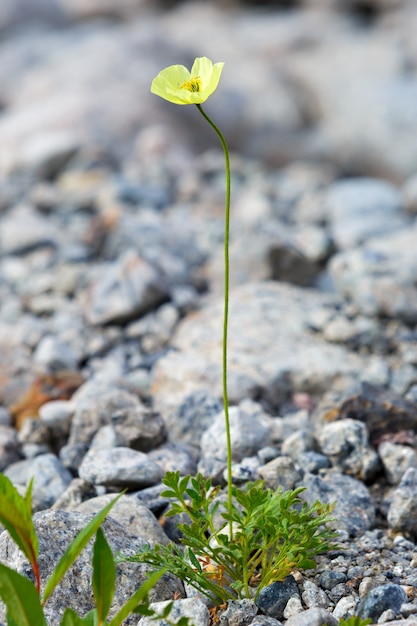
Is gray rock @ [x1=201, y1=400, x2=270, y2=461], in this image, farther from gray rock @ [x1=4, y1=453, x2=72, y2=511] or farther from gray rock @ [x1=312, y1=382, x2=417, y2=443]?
gray rock @ [x1=4, y1=453, x2=72, y2=511]

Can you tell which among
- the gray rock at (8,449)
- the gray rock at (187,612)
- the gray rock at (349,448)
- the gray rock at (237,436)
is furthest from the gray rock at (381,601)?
the gray rock at (8,449)

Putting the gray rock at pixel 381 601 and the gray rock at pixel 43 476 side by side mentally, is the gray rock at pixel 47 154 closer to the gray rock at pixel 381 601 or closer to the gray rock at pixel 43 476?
the gray rock at pixel 43 476

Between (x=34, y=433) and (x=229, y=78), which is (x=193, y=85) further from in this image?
(x=229, y=78)

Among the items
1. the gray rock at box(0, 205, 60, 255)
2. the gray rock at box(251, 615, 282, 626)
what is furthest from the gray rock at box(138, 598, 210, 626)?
the gray rock at box(0, 205, 60, 255)

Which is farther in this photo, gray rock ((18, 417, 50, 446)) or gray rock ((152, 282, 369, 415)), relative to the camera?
gray rock ((152, 282, 369, 415))

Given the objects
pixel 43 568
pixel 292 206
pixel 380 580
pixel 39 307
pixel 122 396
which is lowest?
pixel 292 206

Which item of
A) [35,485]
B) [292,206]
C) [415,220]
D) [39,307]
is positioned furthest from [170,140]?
[35,485]

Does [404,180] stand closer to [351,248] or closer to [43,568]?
[351,248]
